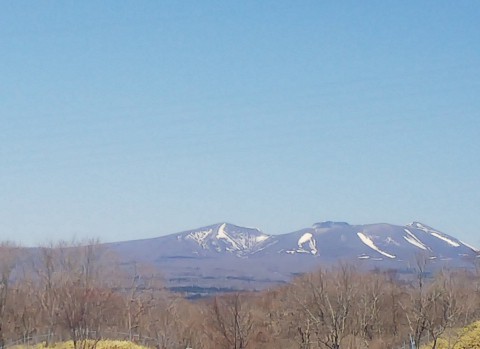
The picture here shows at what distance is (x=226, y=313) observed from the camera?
157 feet

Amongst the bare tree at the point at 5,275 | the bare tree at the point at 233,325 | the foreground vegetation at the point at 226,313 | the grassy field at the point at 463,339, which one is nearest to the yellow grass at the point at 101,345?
the foreground vegetation at the point at 226,313

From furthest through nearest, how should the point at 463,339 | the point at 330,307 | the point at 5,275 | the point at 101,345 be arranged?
the point at 5,275
the point at 101,345
the point at 330,307
the point at 463,339

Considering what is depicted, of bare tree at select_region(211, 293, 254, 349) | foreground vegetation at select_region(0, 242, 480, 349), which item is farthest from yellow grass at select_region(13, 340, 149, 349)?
bare tree at select_region(211, 293, 254, 349)

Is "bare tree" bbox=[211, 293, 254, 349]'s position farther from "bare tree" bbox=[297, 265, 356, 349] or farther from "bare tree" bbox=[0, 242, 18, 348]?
"bare tree" bbox=[0, 242, 18, 348]

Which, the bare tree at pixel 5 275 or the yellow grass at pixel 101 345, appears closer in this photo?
the yellow grass at pixel 101 345

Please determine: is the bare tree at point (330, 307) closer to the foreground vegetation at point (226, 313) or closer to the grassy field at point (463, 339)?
the foreground vegetation at point (226, 313)

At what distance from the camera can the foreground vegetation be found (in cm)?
3478

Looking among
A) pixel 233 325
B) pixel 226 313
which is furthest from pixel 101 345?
pixel 226 313

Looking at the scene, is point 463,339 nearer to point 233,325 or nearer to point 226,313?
point 233,325

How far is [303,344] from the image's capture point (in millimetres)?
35688

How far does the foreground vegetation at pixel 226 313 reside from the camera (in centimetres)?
3478

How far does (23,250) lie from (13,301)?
362 inches

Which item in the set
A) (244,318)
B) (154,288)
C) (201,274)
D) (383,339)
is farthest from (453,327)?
(201,274)

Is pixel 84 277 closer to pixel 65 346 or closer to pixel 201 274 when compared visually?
pixel 65 346
